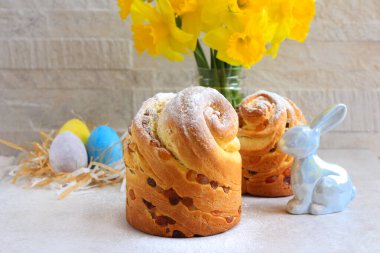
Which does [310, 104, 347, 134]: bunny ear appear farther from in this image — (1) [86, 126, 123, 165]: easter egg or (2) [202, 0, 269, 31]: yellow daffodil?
(1) [86, 126, 123, 165]: easter egg

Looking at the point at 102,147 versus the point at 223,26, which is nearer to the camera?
the point at 223,26

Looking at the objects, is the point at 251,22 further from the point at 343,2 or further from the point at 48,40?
the point at 48,40

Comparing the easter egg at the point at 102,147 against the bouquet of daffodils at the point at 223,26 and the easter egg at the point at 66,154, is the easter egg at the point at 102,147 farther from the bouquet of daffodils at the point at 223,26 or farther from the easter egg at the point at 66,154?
the bouquet of daffodils at the point at 223,26

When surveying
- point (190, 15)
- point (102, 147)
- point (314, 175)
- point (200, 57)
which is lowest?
point (102, 147)

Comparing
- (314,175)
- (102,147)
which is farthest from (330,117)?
(102,147)

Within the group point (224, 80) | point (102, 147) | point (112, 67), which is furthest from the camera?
point (112, 67)

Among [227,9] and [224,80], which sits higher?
[227,9]

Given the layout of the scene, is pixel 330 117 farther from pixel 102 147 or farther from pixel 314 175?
pixel 102 147

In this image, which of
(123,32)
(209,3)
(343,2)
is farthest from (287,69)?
(209,3)
